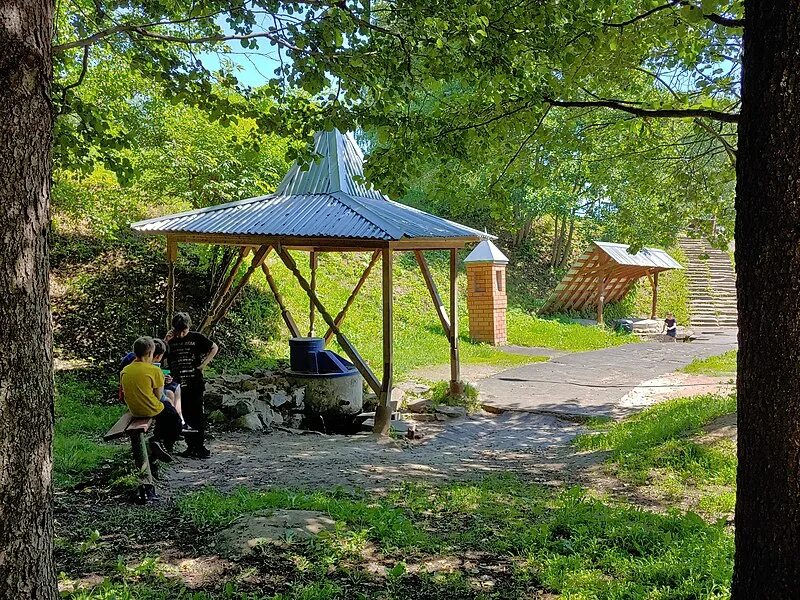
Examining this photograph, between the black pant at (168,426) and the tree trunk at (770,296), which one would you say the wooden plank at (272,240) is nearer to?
the black pant at (168,426)

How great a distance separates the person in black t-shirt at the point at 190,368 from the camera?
7344mm

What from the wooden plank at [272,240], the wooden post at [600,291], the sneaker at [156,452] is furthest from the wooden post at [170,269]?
the wooden post at [600,291]

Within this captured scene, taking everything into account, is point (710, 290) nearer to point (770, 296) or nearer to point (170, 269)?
point (170, 269)

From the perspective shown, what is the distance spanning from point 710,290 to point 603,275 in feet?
27.7

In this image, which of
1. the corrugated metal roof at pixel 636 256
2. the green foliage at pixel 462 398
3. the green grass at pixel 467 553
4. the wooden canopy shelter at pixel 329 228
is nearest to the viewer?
the green grass at pixel 467 553

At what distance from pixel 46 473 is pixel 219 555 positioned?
1775 mm

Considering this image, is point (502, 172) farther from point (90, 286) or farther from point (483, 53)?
point (90, 286)

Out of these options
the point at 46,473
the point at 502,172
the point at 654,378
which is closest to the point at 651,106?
the point at 502,172

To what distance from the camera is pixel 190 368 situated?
24.3 feet

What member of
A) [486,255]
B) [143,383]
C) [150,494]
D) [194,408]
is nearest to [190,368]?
[194,408]

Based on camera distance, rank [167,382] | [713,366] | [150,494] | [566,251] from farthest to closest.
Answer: [566,251]
[713,366]
[167,382]
[150,494]

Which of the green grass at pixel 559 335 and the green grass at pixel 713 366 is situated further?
the green grass at pixel 559 335

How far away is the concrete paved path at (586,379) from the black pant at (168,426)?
5.90 metres

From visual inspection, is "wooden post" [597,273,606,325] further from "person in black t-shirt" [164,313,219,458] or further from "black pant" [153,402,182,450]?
"black pant" [153,402,182,450]
